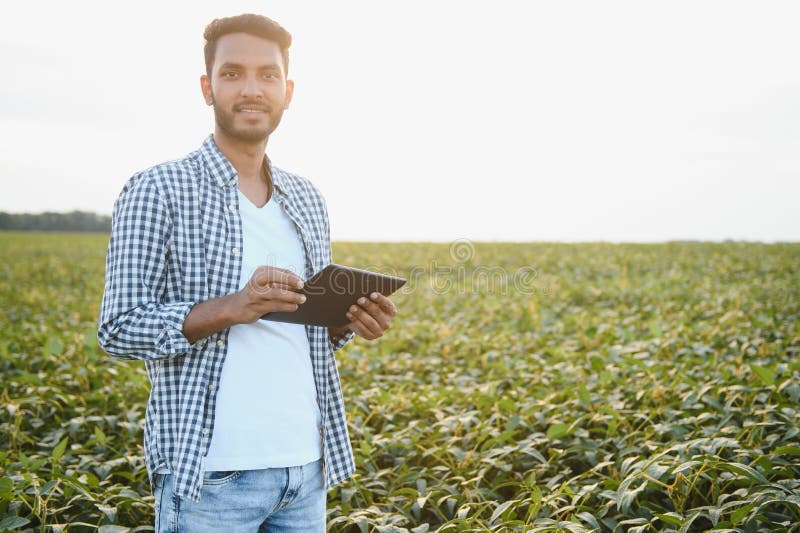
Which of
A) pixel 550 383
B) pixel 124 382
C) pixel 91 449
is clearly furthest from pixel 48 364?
pixel 550 383

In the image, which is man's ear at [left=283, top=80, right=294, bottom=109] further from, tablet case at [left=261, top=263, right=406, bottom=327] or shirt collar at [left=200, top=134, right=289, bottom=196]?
tablet case at [left=261, top=263, right=406, bottom=327]

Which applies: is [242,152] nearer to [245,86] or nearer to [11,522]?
[245,86]

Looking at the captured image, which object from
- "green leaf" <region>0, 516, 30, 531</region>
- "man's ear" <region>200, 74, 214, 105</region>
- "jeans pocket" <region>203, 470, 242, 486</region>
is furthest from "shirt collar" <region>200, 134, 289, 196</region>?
"green leaf" <region>0, 516, 30, 531</region>

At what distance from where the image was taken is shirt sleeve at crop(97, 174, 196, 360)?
65.3 inches

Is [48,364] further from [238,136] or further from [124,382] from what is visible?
[238,136]

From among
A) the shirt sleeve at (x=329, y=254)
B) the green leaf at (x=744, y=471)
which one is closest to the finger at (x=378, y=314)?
the shirt sleeve at (x=329, y=254)

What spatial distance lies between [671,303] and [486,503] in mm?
5947

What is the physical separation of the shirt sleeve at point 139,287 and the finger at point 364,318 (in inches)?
19.9

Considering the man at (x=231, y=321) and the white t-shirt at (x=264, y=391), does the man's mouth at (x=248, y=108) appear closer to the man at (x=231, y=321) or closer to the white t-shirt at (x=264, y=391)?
the man at (x=231, y=321)

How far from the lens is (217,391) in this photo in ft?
5.82

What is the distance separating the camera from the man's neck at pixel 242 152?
2008 millimetres

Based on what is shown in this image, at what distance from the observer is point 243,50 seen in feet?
6.33

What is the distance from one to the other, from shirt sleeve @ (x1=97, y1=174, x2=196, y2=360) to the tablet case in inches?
10.0

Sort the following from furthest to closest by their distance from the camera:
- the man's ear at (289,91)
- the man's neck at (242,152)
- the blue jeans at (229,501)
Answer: the man's ear at (289,91) → the man's neck at (242,152) → the blue jeans at (229,501)
